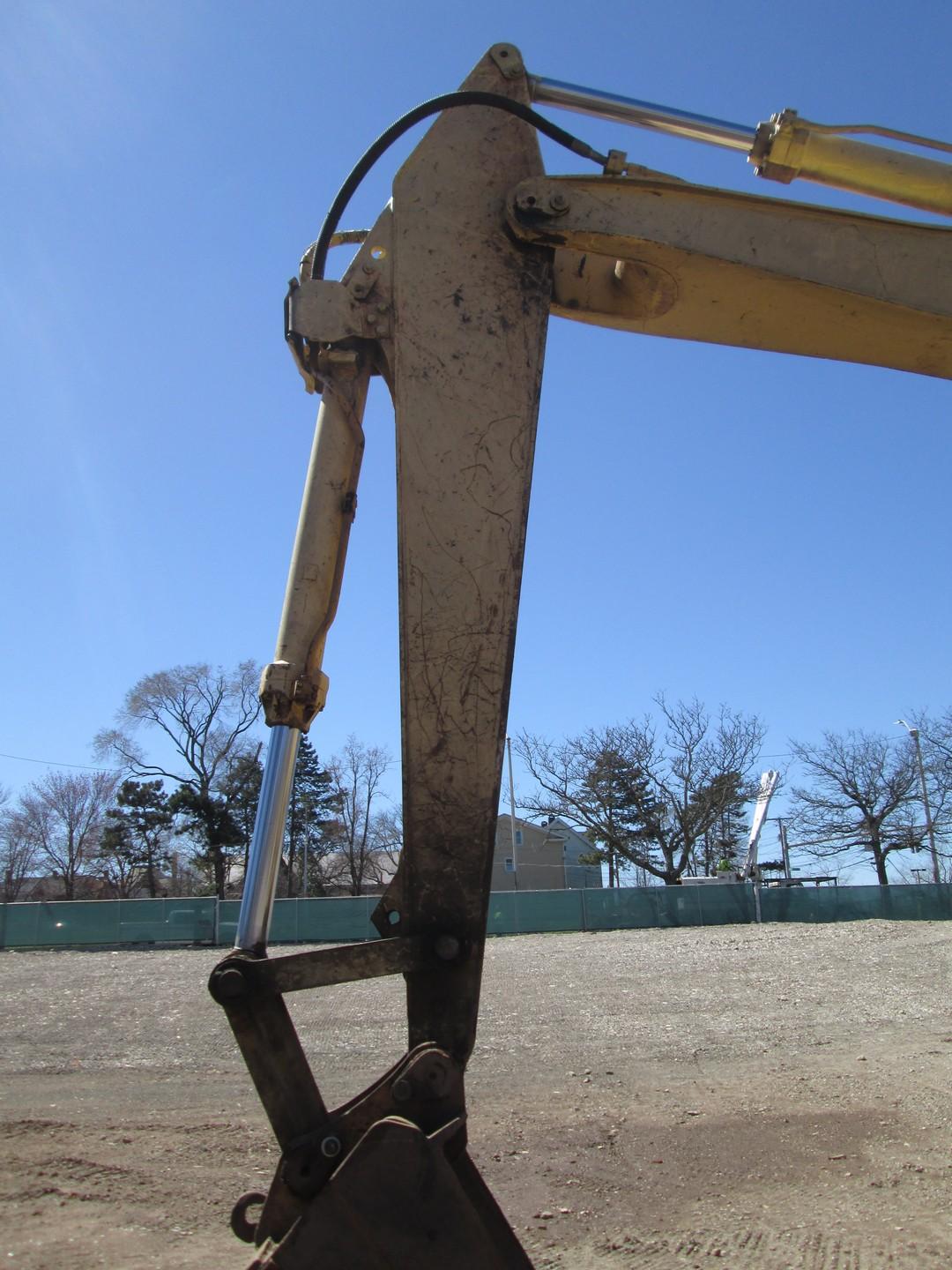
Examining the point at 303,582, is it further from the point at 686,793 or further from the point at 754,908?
the point at 686,793

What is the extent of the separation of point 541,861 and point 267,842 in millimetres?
61420

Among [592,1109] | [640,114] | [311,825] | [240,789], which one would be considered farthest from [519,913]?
[311,825]

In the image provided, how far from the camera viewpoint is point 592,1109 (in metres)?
6.82

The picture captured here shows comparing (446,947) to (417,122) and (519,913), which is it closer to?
(417,122)

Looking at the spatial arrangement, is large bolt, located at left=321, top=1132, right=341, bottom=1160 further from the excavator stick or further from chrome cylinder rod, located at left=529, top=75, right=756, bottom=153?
chrome cylinder rod, located at left=529, top=75, right=756, bottom=153

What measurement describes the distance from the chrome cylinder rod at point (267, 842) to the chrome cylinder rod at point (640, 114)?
96.1 inches

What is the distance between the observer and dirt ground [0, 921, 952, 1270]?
4.25 meters

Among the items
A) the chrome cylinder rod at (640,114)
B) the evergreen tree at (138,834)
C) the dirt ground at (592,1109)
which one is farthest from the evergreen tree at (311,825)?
the chrome cylinder rod at (640,114)

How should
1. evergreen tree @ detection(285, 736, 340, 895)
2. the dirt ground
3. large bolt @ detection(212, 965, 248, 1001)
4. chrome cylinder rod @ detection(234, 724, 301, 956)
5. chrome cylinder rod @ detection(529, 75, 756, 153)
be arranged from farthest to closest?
evergreen tree @ detection(285, 736, 340, 895) < the dirt ground < chrome cylinder rod @ detection(529, 75, 756, 153) < chrome cylinder rod @ detection(234, 724, 301, 956) < large bolt @ detection(212, 965, 248, 1001)

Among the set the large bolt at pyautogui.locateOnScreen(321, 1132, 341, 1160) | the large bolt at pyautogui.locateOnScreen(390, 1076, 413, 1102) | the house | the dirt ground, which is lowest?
the dirt ground

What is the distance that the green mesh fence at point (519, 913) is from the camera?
20.7 m

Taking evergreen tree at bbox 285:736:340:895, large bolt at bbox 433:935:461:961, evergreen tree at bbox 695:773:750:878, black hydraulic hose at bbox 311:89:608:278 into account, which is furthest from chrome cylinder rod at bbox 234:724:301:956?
evergreen tree at bbox 285:736:340:895

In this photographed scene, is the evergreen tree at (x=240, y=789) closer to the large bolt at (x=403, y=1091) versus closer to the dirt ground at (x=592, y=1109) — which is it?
the dirt ground at (x=592, y=1109)

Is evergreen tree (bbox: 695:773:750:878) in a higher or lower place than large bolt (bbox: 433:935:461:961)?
higher
